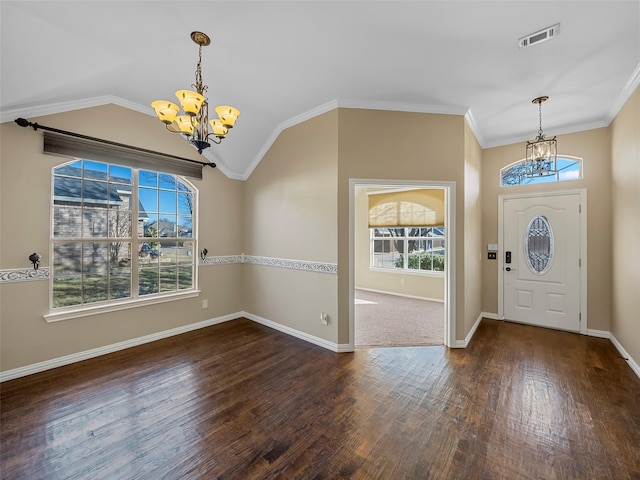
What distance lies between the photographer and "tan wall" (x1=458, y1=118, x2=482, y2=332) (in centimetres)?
360

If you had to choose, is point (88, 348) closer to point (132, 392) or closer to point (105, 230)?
point (132, 392)

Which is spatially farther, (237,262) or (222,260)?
(237,262)

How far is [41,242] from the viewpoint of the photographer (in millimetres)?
2898

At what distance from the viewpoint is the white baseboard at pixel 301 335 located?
3368mm

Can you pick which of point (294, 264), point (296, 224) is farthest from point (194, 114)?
point (294, 264)

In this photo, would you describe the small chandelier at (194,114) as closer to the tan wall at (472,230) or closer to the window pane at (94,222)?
the window pane at (94,222)

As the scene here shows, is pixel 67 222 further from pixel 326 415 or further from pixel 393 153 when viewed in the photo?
pixel 393 153

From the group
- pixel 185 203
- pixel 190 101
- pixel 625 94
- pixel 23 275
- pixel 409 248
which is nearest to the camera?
pixel 190 101

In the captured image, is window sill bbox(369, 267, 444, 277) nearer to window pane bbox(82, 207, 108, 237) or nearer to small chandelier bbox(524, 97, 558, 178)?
small chandelier bbox(524, 97, 558, 178)

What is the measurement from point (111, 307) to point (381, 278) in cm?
539

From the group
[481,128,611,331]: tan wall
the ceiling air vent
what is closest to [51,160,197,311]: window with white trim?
the ceiling air vent

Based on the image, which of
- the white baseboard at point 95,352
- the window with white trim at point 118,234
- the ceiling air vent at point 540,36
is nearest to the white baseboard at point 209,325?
the white baseboard at point 95,352

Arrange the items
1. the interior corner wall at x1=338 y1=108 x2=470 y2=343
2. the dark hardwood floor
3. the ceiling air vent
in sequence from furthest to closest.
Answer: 1. the interior corner wall at x1=338 y1=108 x2=470 y2=343
2. the ceiling air vent
3. the dark hardwood floor

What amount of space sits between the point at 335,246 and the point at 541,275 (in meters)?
3.46
